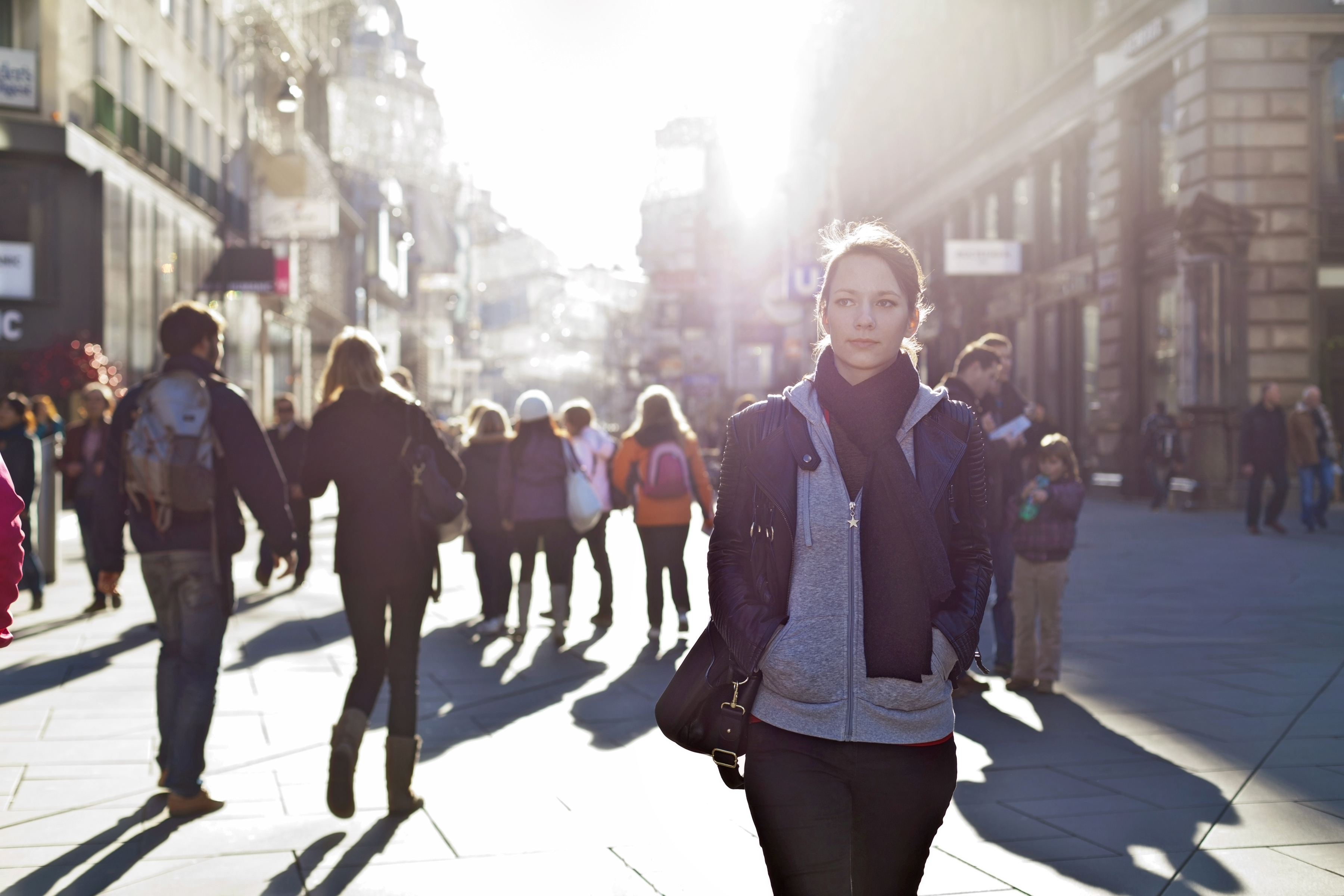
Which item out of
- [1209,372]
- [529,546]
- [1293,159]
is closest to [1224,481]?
[1209,372]

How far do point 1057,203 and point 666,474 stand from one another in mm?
21297

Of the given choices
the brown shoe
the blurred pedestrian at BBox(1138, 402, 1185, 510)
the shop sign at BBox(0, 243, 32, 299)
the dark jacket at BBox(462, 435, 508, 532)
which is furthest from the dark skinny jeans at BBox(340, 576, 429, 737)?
the shop sign at BBox(0, 243, 32, 299)

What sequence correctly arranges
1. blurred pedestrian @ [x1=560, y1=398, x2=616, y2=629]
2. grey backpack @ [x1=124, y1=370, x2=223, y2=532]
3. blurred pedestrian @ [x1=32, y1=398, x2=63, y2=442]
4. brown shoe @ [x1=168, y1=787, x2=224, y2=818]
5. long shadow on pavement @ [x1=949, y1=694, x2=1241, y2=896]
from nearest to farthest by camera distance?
1. long shadow on pavement @ [x1=949, y1=694, x2=1241, y2=896]
2. brown shoe @ [x1=168, y1=787, x2=224, y2=818]
3. grey backpack @ [x1=124, y1=370, x2=223, y2=532]
4. blurred pedestrian @ [x1=560, y1=398, x2=616, y2=629]
5. blurred pedestrian @ [x1=32, y1=398, x2=63, y2=442]

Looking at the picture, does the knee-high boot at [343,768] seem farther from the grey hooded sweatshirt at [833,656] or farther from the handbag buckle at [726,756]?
the grey hooded sweatshirt at [833,656]

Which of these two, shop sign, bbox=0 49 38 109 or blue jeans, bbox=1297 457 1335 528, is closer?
blue jeans, bbox=1297 457 1335 528

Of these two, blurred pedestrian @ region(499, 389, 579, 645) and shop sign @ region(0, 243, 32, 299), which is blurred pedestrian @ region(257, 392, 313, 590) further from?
shop sign @ region(0, 243, 32, 299)

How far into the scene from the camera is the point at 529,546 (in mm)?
10305

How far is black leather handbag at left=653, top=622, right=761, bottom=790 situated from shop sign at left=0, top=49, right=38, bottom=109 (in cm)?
2657

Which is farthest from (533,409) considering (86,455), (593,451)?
(86,455)

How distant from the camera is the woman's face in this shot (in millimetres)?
2887

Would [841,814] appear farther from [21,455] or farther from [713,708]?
[21,455]

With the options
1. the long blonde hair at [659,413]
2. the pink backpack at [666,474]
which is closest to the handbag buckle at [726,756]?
the pink backpack at [666,474]

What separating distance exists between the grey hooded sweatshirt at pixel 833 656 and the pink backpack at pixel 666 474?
25.3 feet

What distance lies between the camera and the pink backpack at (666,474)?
10.5m
